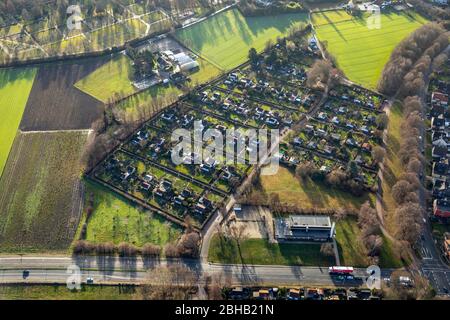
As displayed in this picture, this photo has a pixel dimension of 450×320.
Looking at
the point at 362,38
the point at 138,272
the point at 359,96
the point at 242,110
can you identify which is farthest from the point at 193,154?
the point at 362,38

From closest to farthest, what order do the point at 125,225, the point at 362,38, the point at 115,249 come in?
the point at 115,249
the point at 125,225
the point at 362,38

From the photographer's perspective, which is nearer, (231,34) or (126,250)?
(126,250)

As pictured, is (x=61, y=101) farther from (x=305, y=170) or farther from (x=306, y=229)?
(x=306, y=229)

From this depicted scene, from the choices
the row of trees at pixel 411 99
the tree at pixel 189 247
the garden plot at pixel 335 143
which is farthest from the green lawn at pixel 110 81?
the row of trees at pixel 411 99

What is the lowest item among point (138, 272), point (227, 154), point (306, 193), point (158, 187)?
point (138, 272)

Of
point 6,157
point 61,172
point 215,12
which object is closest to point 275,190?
point 61,172

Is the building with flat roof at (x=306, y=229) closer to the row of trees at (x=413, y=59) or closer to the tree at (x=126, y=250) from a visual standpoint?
the tree at (x=126, y=250)
